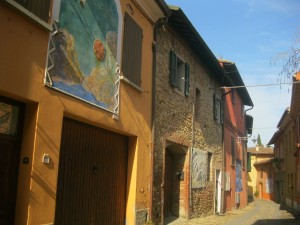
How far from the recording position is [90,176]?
24.9ft

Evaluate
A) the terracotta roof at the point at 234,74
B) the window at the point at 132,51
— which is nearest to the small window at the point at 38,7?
the window at the point at 132,51

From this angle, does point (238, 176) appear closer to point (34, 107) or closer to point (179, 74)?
point (179, 74)

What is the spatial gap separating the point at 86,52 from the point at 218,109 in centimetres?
1143

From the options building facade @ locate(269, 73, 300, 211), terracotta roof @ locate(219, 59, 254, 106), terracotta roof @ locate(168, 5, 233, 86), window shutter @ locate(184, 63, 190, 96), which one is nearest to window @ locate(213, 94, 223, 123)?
terracotta roof @ locate(168, 5, 233, 86)

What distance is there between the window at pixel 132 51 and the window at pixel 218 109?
7.91m

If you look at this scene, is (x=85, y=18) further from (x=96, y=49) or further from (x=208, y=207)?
(x=208, y=207)

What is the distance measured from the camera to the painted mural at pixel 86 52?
20.3 feet

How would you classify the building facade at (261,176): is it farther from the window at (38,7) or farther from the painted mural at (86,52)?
the window at (38,7)

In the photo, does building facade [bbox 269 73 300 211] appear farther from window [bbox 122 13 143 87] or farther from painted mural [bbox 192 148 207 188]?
window [bbox 122 13 143 87]

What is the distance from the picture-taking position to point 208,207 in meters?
14.8

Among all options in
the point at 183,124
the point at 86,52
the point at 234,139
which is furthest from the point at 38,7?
the point at 234,139

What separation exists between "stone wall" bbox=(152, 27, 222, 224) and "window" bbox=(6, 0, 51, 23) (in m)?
4.89

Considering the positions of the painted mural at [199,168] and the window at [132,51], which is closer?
the window at [132,51]

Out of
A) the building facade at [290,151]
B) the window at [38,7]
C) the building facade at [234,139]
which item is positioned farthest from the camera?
the building facade at [290,151]
